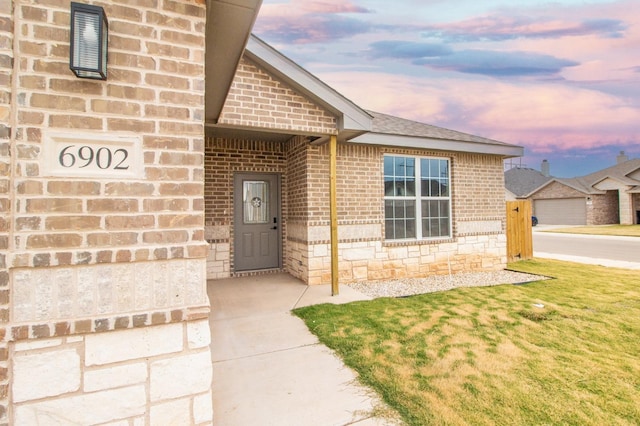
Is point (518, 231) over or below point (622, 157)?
below

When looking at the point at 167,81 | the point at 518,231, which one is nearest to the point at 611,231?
the point at 518,231

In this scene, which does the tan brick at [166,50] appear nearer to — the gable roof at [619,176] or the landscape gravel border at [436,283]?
the landscape gravel border at [436,283]

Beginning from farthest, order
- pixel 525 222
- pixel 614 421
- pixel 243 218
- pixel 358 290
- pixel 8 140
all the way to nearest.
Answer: pixel 525 222, pixel 243 218, pixel 358 290, pixel 614 421, pixel 8 140

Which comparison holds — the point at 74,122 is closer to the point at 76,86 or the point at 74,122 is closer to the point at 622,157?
the point at 76,86

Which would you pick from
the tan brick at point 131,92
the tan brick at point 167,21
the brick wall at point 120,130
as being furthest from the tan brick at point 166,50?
the tan brick at point 131,92

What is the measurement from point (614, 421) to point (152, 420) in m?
3.19

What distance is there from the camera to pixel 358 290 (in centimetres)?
611

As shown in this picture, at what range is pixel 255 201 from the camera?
730 centimetres

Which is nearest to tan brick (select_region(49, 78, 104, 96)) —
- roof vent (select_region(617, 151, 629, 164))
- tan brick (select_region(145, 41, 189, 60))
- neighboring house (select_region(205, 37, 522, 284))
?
tan brick (select_region(145, 41, 189, 60))

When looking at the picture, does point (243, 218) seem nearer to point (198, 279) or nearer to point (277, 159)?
point (277, 159)

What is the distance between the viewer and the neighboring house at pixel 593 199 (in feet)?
84.5

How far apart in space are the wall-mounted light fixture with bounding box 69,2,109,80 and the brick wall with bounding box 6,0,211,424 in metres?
0.10

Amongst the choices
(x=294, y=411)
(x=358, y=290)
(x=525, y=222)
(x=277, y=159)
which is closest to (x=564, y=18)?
(x=525, y=222)

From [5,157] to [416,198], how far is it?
285 inches
